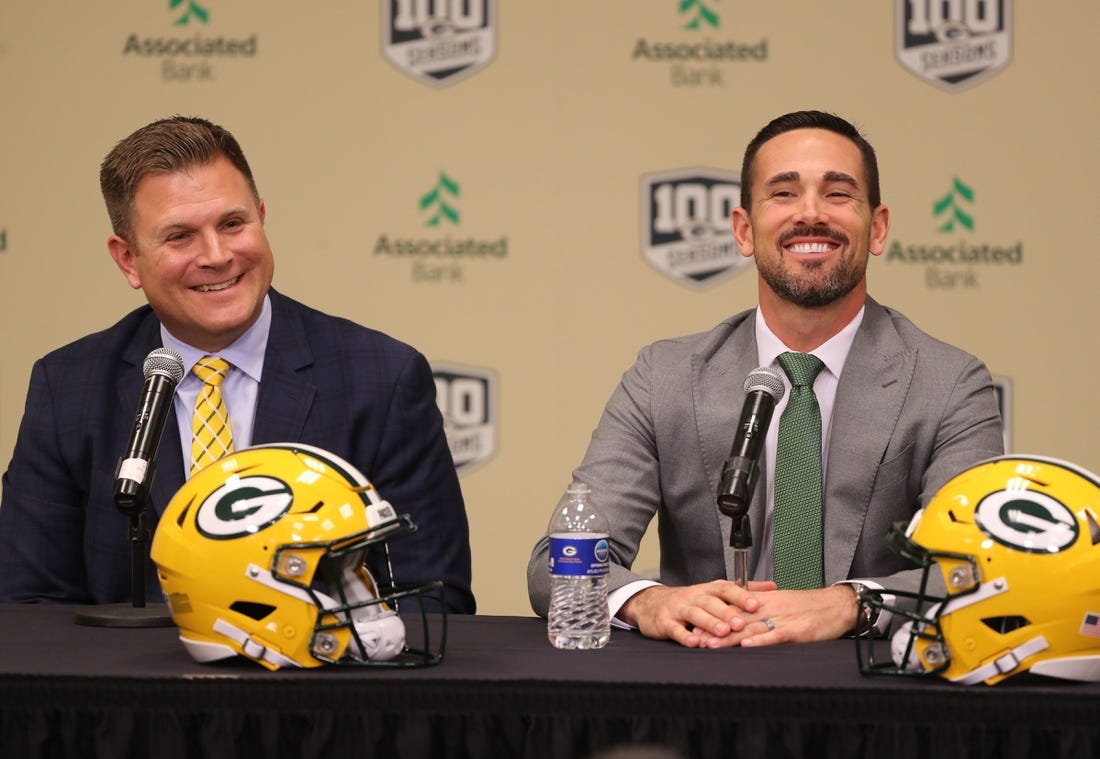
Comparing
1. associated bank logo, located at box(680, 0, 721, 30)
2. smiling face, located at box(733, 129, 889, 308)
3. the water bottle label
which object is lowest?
the water bottle label

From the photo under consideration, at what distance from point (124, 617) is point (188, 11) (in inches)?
106

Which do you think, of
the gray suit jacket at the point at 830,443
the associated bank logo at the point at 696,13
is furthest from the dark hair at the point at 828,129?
the associated bank logo at the point at 696,13

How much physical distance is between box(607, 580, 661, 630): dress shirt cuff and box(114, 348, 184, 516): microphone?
770 millimetres

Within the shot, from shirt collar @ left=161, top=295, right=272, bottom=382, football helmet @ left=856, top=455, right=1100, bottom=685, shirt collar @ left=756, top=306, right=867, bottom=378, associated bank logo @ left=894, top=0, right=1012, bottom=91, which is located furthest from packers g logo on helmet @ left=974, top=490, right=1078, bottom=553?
associated bank logo @ left=894, top=0, right=1012, bottom=91

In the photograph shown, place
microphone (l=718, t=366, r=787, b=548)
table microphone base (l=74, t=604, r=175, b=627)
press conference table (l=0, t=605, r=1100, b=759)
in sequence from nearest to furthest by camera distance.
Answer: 1. press conference table (l=0, t=605, r=1100, b=759)
2. microphone (l=718, t=366, r=787, b=548)
3. table microphone base (l=74, t=604, r=175, b=627)

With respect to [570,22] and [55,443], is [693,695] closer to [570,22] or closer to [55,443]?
[55,443]

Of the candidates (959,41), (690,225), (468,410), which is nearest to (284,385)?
(468,410)

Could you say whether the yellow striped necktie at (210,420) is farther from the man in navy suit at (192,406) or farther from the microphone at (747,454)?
the microphone at (747,454)

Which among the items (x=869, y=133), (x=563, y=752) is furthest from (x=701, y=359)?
(x=869, y=133)

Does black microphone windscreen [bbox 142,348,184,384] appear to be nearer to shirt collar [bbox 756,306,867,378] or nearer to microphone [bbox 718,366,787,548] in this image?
microphone [bbox 718,366,787,548]

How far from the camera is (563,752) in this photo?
186 centimetres

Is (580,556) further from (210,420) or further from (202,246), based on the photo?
(202,246)

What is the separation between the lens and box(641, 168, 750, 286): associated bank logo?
14.4ft

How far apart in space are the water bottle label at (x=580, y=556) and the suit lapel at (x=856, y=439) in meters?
0.67
